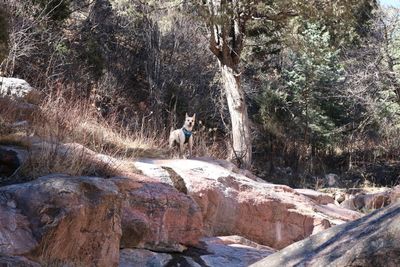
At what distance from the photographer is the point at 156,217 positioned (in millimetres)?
6059

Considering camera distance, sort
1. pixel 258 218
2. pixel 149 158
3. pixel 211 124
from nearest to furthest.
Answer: pixel 258 218, pixel 149 158, pixel 211 124

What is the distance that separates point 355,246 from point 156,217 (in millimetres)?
3921

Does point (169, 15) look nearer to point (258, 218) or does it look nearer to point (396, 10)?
point (396, 10)

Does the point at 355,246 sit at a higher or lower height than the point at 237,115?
lower

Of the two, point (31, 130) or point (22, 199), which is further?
point (31, 130)

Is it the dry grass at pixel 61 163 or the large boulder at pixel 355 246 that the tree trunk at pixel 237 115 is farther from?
the large boulder at pixel 355 246

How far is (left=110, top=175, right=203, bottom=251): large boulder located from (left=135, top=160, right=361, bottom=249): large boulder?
Result: 2.22ft

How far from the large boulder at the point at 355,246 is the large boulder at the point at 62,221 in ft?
6.29

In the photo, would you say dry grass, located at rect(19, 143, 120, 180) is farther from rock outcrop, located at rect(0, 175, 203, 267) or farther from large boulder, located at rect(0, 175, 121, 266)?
large boulder, located at rect(0, 175, 121, 266)

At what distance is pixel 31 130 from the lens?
725 centimetres

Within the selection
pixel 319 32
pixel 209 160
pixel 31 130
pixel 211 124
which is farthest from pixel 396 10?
pixel 31 130

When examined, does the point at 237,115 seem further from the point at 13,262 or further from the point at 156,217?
the point at 13,262

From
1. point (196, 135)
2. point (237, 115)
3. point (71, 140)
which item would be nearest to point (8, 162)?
point (71, 140)

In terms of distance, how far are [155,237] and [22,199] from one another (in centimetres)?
Answer: 191
